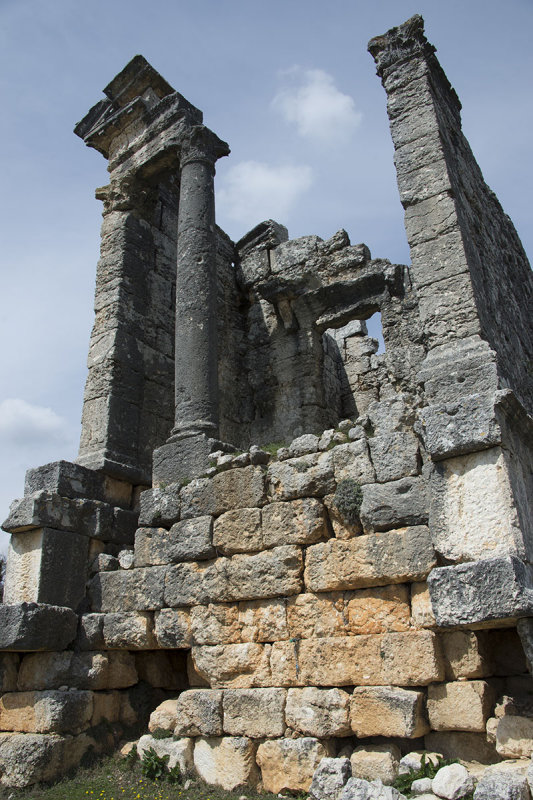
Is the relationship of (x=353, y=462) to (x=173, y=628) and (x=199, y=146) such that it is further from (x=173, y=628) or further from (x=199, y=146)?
(x=199, y=146)

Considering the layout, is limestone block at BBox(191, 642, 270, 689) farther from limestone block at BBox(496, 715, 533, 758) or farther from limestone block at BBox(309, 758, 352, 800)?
limestone block at BBox(496, 715, 533, 758)

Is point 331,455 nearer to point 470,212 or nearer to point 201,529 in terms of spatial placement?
point 201,529

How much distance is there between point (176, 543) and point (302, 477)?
4.98 ft

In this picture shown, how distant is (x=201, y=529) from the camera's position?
6023mm

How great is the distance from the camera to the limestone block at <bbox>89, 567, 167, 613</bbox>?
20.3 ft

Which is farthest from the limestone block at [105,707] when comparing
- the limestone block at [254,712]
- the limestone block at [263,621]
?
the limestone block at [263,621]

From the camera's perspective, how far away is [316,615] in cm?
516

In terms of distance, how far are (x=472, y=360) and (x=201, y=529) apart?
2.88 m

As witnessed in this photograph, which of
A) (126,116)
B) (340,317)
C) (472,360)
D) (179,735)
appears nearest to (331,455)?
(472,360)

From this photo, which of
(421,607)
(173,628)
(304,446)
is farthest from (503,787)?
(173,628)

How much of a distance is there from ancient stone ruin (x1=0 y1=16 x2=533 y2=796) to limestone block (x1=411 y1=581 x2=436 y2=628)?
18 millimetres

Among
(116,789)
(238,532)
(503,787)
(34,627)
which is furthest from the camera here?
(34,627)

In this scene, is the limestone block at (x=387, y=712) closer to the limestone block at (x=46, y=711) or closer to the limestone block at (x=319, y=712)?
the limestone block at (x=319, y=712)

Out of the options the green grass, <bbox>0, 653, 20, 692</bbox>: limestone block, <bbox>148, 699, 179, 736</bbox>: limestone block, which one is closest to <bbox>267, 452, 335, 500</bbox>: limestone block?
<bbox>148, 699, 179, 736</bbox>: limestone block
